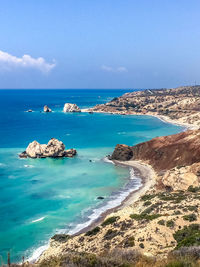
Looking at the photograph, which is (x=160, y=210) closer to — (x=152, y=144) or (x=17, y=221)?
(x=17, y=221)

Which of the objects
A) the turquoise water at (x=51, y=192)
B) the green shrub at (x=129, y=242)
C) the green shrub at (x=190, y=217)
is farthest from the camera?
the turquoise water at (x=51, y=192)

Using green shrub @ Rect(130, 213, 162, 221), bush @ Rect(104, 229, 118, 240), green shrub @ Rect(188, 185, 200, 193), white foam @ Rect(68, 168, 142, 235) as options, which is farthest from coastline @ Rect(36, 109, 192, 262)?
green shrub @ Rect(188, 185, 200, 193)

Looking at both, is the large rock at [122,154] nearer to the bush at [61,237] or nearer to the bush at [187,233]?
the bush at [61,237]

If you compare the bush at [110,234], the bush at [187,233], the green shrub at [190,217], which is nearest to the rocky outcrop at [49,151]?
the bush at [110,234]

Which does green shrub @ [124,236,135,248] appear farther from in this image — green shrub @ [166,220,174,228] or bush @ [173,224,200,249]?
green shrub @ [166,220,174,228]

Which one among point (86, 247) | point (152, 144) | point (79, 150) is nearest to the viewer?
point (86, 247)

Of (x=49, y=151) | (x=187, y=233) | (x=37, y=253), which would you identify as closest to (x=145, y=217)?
(x=187, y=233)

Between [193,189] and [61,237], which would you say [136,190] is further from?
[61,237]

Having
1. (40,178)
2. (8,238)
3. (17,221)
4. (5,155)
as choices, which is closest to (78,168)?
(40,178)
